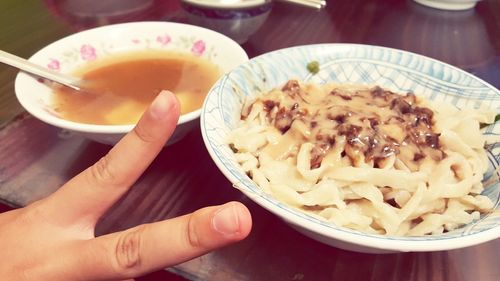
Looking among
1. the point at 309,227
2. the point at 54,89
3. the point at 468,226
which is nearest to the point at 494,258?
the point at 468,226

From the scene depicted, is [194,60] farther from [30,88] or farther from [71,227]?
[71,227]

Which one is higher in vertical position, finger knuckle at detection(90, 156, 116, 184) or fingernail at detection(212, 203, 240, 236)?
fingernail at detection(212, 203, 240, 236)

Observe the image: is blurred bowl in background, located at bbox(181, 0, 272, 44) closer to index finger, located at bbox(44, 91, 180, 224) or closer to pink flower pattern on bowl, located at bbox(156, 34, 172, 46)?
pink flower pattern on bowl, located at bbox(156, 34, 172, 46)

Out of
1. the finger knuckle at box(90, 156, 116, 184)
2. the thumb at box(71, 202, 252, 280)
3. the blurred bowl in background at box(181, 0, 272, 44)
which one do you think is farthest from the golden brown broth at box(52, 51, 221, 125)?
→ the thumb at box(71, 202, 252, 280)

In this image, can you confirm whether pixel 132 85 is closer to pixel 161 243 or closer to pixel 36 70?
pixel 36 70

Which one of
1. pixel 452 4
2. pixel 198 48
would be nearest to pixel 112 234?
pixel 198 48

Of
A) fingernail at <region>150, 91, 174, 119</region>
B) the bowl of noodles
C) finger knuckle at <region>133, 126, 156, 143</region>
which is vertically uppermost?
fingernail at <region>150, 91, 174, 119</region>
